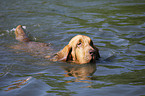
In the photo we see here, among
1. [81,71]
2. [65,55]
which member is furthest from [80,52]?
[81,71]

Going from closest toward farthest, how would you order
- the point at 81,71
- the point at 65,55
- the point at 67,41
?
the point at 81,71
the point at 65,55
the point at 67,41

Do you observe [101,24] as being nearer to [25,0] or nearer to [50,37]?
[50,37]

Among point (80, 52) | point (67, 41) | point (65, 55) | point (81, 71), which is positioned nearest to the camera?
point (81, 71)

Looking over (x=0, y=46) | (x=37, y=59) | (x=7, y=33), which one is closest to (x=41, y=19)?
(x=7, y=33)

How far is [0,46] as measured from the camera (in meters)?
8.62

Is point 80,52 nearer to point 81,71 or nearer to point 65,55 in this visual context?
point 65,55

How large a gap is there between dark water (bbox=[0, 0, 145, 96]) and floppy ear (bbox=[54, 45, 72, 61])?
0.63 ft

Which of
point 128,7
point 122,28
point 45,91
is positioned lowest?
point 45,91

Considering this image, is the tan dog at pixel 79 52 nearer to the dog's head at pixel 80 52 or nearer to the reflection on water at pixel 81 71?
the dog's head at pixel 80 52

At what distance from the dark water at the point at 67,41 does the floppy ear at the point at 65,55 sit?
192 mm

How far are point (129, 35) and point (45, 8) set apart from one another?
6975 mm

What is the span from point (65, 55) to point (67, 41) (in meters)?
2.35

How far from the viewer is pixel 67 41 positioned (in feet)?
30.2

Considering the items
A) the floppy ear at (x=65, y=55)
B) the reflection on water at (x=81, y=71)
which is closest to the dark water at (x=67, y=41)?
the reflection on water at (x=81, y=71)
